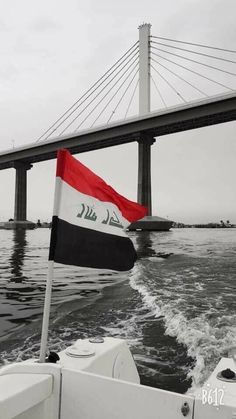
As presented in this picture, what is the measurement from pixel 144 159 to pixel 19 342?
220 feet

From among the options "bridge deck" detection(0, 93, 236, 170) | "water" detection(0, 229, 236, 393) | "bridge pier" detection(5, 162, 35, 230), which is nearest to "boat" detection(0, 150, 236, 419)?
"water" detection(0, 229, 236, 393)

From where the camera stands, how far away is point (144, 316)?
7.80m

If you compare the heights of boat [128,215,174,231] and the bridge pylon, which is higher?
the bridge pylon

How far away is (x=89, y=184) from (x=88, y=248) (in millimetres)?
523

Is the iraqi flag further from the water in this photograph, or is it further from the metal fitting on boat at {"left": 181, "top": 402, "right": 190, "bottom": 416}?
the water

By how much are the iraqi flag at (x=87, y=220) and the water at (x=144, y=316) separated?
2088 millimetres

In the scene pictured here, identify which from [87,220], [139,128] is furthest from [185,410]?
[139,128]

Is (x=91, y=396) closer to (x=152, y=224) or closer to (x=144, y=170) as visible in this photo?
(x=152, y=224)

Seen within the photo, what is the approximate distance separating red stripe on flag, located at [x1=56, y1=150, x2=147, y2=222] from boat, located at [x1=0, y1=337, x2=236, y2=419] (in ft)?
4.21

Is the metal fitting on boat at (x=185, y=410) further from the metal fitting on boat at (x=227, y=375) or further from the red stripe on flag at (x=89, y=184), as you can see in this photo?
the red stripe on flag at (x=89, y=184)

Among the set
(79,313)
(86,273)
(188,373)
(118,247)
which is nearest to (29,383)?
(118,247)

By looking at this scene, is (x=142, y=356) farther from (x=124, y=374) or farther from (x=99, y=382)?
(x=99, y=382)

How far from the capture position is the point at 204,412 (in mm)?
2225

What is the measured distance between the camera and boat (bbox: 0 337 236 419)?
7.45 ft
